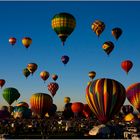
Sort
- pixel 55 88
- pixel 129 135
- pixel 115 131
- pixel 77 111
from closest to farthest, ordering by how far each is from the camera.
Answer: pixel 129 135, pixel 115 131, pixel 77 111, pixel 55 88

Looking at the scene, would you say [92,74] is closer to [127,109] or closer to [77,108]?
[77,108]

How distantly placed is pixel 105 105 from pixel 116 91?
2116mm

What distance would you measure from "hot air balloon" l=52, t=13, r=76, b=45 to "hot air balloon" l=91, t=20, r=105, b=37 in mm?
6771

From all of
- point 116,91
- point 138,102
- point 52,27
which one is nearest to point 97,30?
point 52,27

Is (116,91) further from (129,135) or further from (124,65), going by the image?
(124,65)

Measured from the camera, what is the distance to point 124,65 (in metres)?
63.4

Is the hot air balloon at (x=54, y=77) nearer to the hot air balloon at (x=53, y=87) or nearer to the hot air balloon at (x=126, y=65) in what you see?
the hot air balloon at (x=53, y=87)

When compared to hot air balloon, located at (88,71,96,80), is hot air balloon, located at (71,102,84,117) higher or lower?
lower

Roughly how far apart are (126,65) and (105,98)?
23.5 metres

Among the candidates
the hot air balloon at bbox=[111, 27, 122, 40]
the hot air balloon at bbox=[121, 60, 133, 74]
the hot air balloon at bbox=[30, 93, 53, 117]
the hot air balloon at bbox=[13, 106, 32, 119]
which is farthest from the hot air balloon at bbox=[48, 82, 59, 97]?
the hot air balloon at bbox=[111, 27, 122, 40]

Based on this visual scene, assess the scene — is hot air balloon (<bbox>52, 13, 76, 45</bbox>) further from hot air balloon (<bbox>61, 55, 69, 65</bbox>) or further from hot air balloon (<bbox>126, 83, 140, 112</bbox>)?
hot air balloon (<bbox>61, 55, 69, 65</bbox>)

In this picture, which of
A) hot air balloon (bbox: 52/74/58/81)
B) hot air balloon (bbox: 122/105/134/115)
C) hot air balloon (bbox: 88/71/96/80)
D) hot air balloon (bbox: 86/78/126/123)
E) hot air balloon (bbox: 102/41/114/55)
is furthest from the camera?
hot air balloon (bbox: 52/74/58/81)

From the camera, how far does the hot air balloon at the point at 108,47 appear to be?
195ft

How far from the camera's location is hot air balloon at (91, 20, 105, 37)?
185 feet
